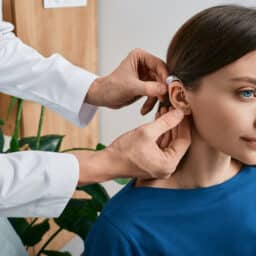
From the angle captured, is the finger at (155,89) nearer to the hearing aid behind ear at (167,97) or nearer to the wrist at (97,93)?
the hearing aid behind ear at (167,97)

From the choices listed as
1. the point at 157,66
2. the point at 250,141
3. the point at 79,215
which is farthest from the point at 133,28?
the point at 250,141

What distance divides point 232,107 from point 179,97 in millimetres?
120

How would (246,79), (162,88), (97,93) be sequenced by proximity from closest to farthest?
(246,79)
(162,88)
(97,93)

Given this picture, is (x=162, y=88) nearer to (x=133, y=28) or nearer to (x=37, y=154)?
(x=37, y=154)

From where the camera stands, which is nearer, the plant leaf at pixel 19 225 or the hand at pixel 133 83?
the hand at pixel 133 83

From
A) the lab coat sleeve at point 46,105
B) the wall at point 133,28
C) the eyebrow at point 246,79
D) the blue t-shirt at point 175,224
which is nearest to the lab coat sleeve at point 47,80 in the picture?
the lab coat sleeve at point 46,105

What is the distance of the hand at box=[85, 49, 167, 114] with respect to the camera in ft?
3.10

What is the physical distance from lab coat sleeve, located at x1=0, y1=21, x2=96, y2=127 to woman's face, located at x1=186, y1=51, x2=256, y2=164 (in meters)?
0.35

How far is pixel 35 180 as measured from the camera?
2.62ft

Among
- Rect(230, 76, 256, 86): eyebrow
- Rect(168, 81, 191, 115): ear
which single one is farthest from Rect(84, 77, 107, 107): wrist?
Rect(230, 76, 256, 86): eyebrow

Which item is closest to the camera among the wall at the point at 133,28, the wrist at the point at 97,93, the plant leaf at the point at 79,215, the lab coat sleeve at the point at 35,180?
the lab coat sleeve at the point at 35,180

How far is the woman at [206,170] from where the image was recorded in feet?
2.64

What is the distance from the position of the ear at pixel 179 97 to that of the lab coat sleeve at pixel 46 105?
241mm

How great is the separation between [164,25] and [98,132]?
0.68 m
